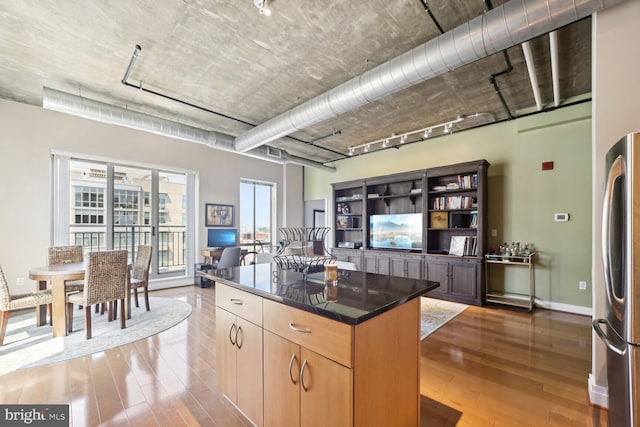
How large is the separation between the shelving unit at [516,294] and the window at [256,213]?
5267 mm

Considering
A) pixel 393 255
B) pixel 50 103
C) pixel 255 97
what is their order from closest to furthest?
pixel 50 103 → pixel 255 97 → pixel 393 255

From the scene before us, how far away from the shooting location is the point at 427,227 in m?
5.34

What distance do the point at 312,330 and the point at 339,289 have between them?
36 cm

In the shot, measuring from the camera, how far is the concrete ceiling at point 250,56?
99.0 inches

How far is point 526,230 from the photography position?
464cm

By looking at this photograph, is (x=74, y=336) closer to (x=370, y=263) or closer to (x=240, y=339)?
(x=240, y=339)

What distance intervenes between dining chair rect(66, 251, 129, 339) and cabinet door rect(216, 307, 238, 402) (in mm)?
2222

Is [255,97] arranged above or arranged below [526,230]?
above

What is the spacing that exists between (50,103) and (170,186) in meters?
2.68

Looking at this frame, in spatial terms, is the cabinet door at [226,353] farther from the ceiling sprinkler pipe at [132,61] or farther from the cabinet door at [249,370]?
the ceiling sprinkler pipe at [132,61]

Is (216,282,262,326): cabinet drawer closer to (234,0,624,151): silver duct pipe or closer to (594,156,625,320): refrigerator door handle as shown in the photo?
(594,156,625,320): refrigerator door handle

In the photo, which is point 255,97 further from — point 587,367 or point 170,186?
point 587,367

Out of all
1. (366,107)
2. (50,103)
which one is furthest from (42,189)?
(366,107)

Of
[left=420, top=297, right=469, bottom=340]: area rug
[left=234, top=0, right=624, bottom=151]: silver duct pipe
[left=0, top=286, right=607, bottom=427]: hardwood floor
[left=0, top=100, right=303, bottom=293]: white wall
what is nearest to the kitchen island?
[left=0, top=286, right=607, bottom=427]: hardwood floor
